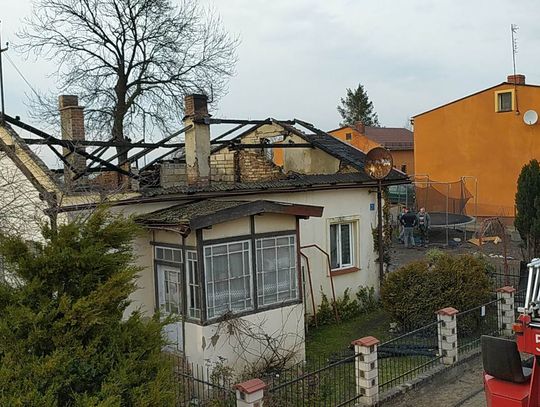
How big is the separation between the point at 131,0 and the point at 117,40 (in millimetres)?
1828

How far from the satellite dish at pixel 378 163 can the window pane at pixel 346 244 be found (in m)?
1.43

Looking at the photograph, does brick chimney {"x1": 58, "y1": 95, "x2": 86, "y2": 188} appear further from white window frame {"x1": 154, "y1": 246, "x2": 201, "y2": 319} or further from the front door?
the front door

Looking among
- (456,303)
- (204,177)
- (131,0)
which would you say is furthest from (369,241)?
(131,0)

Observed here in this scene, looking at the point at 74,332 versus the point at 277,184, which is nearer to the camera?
the point at 74,332

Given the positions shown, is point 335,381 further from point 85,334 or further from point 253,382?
point 85,334

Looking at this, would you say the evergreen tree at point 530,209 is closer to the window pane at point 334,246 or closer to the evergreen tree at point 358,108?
the window pane at point 334,246

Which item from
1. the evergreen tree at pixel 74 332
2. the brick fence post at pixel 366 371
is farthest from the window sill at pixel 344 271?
the evergreen tree at pixel 74 332

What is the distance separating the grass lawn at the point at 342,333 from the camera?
36.5ft

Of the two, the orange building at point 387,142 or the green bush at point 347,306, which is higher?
the orange building at point 387,142

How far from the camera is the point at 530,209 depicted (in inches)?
690

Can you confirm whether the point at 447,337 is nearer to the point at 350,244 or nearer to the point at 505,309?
the point at 505,309

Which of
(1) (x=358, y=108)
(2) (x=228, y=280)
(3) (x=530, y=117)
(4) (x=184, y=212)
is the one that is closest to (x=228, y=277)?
(2) (x=228, y=280)

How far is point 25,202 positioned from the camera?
994 cm

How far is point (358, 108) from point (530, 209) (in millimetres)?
56997
